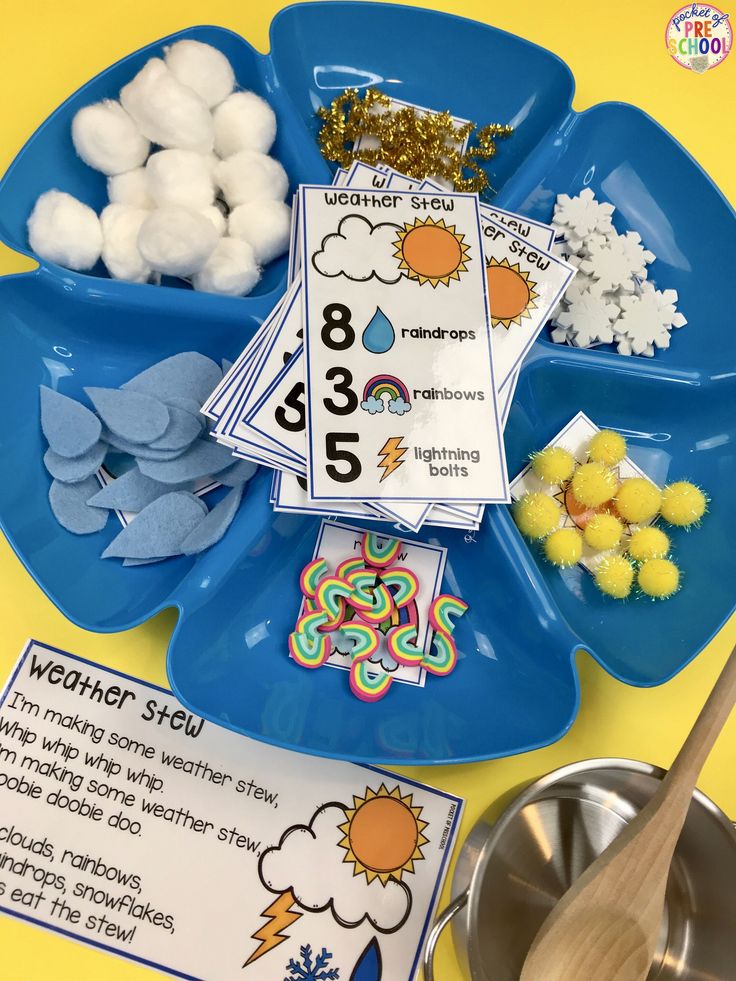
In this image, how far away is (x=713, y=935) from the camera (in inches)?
33.8

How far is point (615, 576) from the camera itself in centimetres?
99

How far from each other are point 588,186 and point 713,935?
0.97m

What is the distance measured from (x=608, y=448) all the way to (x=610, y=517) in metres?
0.09

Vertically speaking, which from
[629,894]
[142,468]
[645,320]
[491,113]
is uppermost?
[491,113]

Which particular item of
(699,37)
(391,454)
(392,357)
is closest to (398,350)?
(392,357)

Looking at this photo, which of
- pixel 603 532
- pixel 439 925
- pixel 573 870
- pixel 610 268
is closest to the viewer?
pixel 439 925

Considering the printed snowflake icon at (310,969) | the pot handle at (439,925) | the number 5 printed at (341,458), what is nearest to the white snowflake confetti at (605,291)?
the number 5 printed at (341,458)

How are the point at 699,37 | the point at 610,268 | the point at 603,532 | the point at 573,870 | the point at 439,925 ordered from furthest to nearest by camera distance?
the point at 699,37
the point at 610,268
the point at 603,532
the point at 573,870
the point at 439,925

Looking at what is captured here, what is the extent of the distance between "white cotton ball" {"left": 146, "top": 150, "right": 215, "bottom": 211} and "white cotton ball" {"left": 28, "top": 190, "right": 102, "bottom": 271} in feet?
0.29

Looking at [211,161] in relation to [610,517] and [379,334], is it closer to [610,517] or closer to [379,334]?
[379,334]

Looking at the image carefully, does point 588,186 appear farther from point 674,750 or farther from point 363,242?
point 674,750

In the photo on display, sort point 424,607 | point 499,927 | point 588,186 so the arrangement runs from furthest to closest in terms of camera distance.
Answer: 1. point 588,186
2. point 424,607
3. point 499,927

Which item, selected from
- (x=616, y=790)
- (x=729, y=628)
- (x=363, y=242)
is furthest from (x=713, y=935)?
(x=363, y=242)

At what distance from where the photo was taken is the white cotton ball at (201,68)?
1.03m
